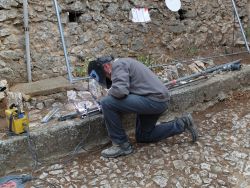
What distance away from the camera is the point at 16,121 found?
3898mm

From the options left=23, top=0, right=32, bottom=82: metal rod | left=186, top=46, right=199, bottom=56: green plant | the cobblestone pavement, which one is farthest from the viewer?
left=186, top=46, right=199, bottom=56: green plant

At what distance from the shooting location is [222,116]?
505 centimetres

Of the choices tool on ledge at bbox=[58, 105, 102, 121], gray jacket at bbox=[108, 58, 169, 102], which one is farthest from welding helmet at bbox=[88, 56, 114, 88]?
tool on ledge at bbox=[58, 105, 102, 121]

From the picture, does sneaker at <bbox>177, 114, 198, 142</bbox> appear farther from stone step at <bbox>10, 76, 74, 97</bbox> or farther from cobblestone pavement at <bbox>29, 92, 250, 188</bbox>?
stone step at <bbox>10, 76, 74, 97</bbox>

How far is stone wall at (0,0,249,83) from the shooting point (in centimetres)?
516

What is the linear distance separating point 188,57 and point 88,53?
1.92 metres

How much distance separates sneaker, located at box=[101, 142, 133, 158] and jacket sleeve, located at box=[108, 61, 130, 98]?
63 centimetres

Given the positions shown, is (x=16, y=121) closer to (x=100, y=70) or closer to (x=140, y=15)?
(x=100, y=70)

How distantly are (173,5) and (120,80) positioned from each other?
3118 mm

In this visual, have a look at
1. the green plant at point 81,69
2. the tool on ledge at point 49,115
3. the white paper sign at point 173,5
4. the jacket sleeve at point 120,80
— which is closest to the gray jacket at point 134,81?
the jacket sleeve at point 120,80

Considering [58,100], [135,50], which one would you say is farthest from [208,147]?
[135,50]

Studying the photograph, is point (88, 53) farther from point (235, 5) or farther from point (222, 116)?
point (235, 5)

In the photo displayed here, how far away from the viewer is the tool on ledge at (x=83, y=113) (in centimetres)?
432

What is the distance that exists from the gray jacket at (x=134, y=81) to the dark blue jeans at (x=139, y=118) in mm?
69
